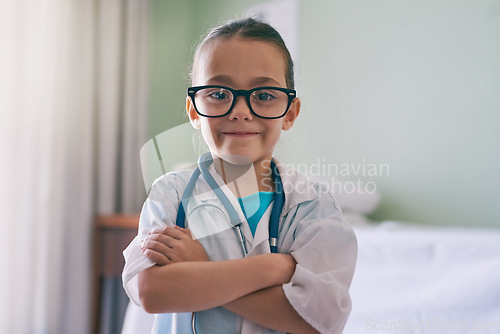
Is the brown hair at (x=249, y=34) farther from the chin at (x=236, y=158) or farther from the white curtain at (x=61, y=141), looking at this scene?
the white curtain at (x=61, y=141)

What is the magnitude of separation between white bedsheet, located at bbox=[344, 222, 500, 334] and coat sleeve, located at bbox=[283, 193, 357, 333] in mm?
142

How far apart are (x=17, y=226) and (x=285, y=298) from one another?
160 cm

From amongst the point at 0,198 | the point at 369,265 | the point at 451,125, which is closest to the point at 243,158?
the point at 369,265

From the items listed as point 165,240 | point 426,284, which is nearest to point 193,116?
point 165,240

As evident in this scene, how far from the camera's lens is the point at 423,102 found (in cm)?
159

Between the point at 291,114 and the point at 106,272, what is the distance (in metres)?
1.64

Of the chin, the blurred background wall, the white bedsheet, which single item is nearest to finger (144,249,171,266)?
the chin

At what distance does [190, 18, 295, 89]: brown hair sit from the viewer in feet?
1.49

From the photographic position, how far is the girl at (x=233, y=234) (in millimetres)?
435

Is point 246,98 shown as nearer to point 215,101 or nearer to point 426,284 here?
point 215,101

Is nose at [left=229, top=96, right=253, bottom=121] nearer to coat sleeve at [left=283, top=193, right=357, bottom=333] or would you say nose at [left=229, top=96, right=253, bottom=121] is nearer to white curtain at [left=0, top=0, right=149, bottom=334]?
coat sleeve at [left=283, top=193, right=357, bottom=333]

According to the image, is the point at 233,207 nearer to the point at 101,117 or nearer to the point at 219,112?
the point at 219,112

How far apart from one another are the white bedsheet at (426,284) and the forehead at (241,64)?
13.4 inches

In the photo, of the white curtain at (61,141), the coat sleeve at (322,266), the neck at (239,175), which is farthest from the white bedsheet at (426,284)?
the white curtain at (61,141)
